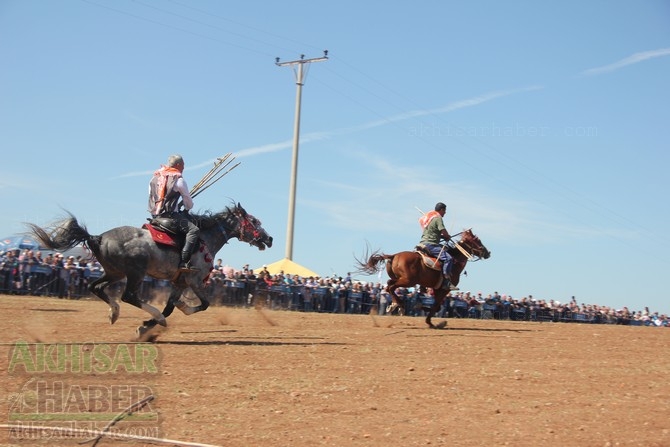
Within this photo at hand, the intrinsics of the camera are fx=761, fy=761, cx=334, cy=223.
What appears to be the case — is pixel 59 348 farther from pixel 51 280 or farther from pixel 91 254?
pixel 51 280

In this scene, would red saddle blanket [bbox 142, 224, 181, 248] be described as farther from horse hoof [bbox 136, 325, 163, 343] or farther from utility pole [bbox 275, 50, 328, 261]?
utility pole [bbox 275, 50, 328, 261]

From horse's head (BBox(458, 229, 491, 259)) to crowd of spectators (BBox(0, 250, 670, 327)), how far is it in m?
1.51

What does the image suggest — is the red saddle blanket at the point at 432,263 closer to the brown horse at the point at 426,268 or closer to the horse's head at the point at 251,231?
the brown horse at the point at 426,268

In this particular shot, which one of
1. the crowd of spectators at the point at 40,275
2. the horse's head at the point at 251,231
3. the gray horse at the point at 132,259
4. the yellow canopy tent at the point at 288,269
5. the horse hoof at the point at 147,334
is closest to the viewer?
the horse hoof at the point at 147,334

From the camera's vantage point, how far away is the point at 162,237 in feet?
42.6

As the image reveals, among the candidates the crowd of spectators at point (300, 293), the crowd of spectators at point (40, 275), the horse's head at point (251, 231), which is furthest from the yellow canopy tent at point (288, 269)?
the horse's head at point (251, 231)

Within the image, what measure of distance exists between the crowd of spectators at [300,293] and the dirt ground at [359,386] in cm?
671

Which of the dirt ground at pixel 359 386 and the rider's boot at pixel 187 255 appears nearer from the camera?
the dirt ground at pixel 359 386

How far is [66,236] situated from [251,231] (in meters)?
3.49

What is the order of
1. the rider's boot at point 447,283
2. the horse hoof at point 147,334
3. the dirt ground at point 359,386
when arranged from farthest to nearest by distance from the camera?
the rider's boot at point 447,283 < the horse hoof at point 147,334 < the dirt ground at point 359,386

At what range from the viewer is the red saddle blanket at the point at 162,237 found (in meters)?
12.9

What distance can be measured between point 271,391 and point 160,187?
560 centimetres

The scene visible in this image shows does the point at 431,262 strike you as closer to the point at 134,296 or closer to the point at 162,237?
the point at 162,237

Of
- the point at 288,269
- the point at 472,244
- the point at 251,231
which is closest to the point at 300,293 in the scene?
the point at 288,269
